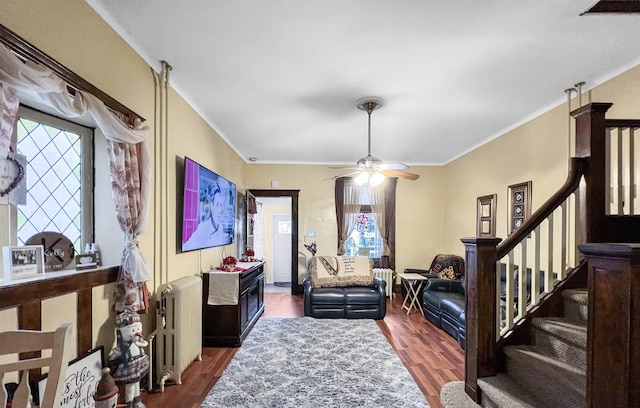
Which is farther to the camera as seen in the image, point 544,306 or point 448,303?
point 448,303

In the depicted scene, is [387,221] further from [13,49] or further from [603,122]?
[13,49]

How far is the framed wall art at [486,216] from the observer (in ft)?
15.4

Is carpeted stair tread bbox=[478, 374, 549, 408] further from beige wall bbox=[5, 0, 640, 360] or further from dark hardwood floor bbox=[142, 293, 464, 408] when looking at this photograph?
beige wall bbox=[5, 0, 640, 360]

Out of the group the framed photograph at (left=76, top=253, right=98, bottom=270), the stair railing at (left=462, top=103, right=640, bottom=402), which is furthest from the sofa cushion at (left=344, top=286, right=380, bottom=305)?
the framed photograph at (left=76, top=253, right=98, bottom=270)

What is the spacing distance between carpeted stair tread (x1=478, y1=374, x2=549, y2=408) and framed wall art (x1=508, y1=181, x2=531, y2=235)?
2437mm

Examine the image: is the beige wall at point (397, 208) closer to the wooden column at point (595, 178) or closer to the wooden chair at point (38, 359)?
the wooden column at point (595, 178)

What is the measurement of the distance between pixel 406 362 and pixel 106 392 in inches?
106

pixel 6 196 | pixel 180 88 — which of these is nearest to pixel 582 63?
pixel 180 88

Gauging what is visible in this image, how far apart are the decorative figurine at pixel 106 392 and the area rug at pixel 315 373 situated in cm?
73

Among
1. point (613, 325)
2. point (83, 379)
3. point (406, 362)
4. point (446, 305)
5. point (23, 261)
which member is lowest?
point (406, 362)

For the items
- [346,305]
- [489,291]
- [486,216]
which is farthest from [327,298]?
[489,291]

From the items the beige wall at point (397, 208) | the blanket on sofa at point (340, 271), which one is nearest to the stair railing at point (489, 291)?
the blanket on sofa at point (340, 271)

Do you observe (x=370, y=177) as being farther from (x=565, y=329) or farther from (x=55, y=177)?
(x=55, y=177)

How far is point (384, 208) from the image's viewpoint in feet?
21.8
